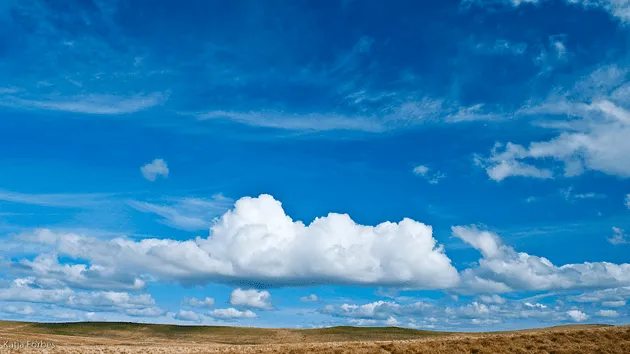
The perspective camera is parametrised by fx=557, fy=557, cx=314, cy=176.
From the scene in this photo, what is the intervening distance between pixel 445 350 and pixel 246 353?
17.9 meters

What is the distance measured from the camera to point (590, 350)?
148ft

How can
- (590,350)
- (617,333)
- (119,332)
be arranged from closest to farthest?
(590,350) → (617,333) → (119,332)

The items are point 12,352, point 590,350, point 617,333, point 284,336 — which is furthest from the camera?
point 284,336

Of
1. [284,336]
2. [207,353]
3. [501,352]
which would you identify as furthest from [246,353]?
[284,336]

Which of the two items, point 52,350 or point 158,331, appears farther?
point 158,331

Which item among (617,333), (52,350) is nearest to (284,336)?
(52,350)

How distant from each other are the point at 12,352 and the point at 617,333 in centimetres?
5741

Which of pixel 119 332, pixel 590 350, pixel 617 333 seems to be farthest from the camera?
pixel 119 332

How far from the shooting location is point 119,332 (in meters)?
189

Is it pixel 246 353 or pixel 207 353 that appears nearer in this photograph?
pixel 246 353

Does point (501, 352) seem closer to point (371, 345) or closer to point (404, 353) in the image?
point (404, 353)

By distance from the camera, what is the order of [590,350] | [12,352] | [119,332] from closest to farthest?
1. [590,350]
2. [12,352]
3. [119,332]

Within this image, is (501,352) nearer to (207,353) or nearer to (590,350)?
(590,350)

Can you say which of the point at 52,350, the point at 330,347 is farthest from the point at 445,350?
the point at 52,350
